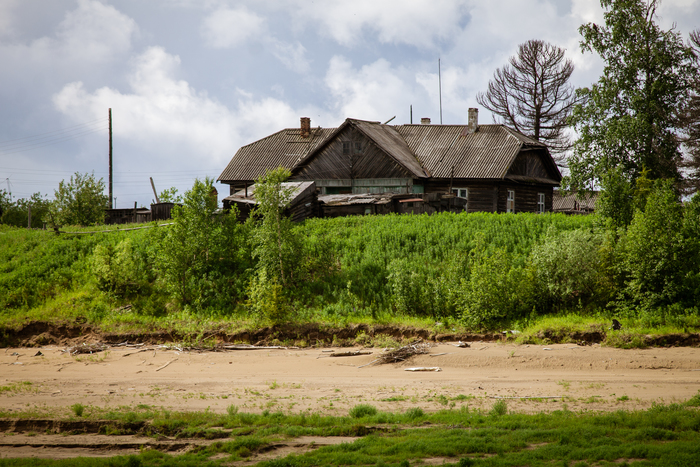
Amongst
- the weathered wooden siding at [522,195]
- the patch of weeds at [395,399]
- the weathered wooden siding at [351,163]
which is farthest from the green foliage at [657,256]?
the weathered wooden siding at [351,163]

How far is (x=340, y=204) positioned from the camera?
27.9 meters

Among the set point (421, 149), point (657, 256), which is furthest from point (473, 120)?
point (657, 256)

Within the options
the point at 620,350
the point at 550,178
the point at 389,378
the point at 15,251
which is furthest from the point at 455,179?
the point at 15,251

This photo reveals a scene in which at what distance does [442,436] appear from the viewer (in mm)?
8227

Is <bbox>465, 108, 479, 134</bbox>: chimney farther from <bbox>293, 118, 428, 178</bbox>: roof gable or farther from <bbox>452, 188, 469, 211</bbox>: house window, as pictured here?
<bbox>452, 188, 469, 211</bbox>: house window

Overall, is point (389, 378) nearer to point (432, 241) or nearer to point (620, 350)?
point (620, 350)

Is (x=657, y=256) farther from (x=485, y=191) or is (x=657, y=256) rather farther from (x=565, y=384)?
(x=485, y=191)

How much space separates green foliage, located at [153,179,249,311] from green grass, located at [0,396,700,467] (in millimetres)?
10500

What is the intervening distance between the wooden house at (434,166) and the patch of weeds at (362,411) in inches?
840

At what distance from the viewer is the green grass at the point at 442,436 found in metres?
7.37

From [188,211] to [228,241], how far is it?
1957 mm

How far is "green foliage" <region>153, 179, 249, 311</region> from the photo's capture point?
20.2 m

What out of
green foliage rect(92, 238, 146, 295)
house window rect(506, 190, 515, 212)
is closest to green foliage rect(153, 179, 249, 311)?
green foliage rect(92, 238, 146, 295)

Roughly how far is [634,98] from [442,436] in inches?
919
